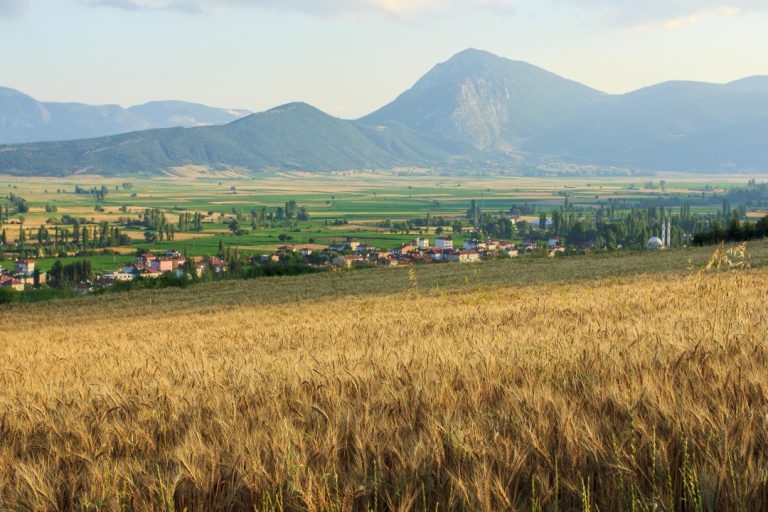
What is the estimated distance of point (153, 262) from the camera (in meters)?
81.0

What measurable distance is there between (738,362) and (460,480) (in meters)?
2.22

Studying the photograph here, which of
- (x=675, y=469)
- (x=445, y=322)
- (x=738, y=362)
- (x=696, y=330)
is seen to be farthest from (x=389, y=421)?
(x=445, y=322)

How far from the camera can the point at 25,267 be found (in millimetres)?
80625

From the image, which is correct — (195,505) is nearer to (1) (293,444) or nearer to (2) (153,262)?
(1) (293,444)

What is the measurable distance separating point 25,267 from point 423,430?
87267 millimetres

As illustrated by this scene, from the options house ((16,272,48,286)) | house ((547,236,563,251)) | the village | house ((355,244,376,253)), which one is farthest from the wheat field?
house ((547,236,563,251))

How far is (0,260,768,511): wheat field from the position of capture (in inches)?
94.6

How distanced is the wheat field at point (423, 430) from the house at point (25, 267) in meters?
80.7

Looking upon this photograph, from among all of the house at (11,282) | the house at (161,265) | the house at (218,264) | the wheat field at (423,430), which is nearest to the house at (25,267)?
the house at (11,282)

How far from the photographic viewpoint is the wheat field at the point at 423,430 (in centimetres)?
240

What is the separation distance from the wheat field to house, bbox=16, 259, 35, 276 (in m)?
80.7

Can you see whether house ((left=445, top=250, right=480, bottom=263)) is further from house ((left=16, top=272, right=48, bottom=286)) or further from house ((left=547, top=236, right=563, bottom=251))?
house ((left=16, top=272, right=48, bottom=286))

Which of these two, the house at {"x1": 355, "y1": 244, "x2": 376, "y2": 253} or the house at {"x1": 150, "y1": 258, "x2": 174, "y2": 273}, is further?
the house at {"x1": 355, "y1": 244, "x2": 376, "y2": 253}

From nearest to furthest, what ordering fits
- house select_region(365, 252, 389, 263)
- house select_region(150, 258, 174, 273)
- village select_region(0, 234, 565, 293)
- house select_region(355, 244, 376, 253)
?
village select_region(0, 234, 565, 293) < house select_region(365, 252, 389, 263) < house select_region(150, 258, 174, 273) < house select_region(355, 244, 376, 253)
